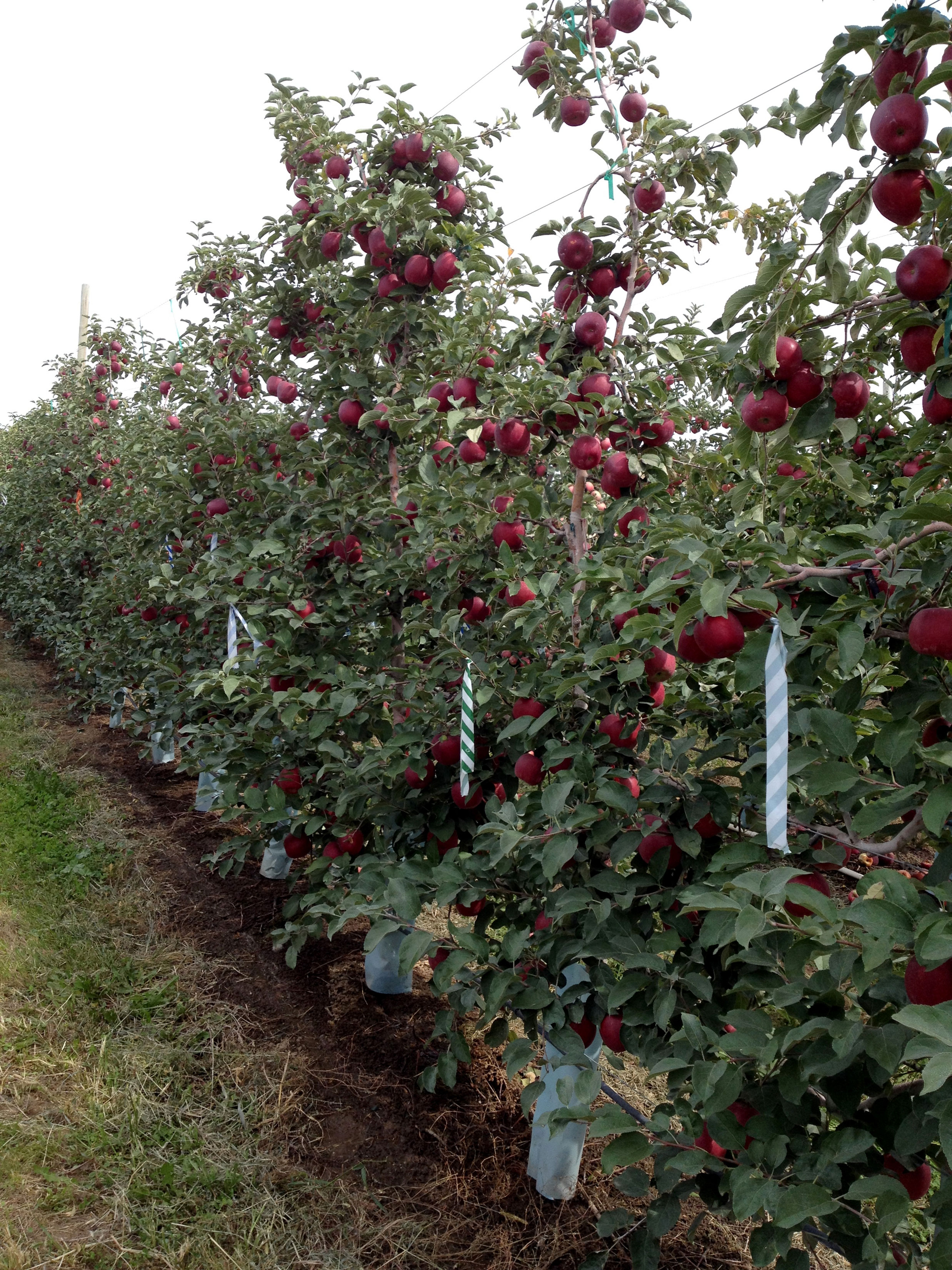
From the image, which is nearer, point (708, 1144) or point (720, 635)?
point (720, 635)

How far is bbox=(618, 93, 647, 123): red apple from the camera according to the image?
2203 mm

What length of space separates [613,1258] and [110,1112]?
1345 millimetres

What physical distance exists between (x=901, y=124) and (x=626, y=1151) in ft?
4.74

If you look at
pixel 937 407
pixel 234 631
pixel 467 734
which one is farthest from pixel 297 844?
pixel 937 407

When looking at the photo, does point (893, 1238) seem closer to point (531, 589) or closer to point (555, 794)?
point (555, 794)

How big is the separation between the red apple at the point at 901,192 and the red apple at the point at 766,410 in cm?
27

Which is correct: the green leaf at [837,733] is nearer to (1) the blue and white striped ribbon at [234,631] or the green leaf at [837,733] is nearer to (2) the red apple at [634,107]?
(2) the red apple at [634,107]

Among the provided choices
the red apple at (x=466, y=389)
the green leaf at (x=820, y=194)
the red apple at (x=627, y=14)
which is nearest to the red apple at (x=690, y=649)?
the green leaf at (x=820, y=194)

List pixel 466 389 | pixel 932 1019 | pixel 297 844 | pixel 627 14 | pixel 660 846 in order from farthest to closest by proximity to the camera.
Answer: pixel 297 844, pixel 466 389, pixel 627 14, pixel 660 846, pixel 932 1019

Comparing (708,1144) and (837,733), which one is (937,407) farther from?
(708,1144)

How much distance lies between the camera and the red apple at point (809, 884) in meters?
1.45

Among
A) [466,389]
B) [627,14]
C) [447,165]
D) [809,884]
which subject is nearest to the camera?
[809,884]

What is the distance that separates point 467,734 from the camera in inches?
81.8

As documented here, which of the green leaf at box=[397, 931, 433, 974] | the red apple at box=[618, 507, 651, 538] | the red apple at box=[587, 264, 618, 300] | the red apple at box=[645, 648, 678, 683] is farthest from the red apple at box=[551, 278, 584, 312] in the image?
the green leaf at box=[397, 931, 433, 974]
